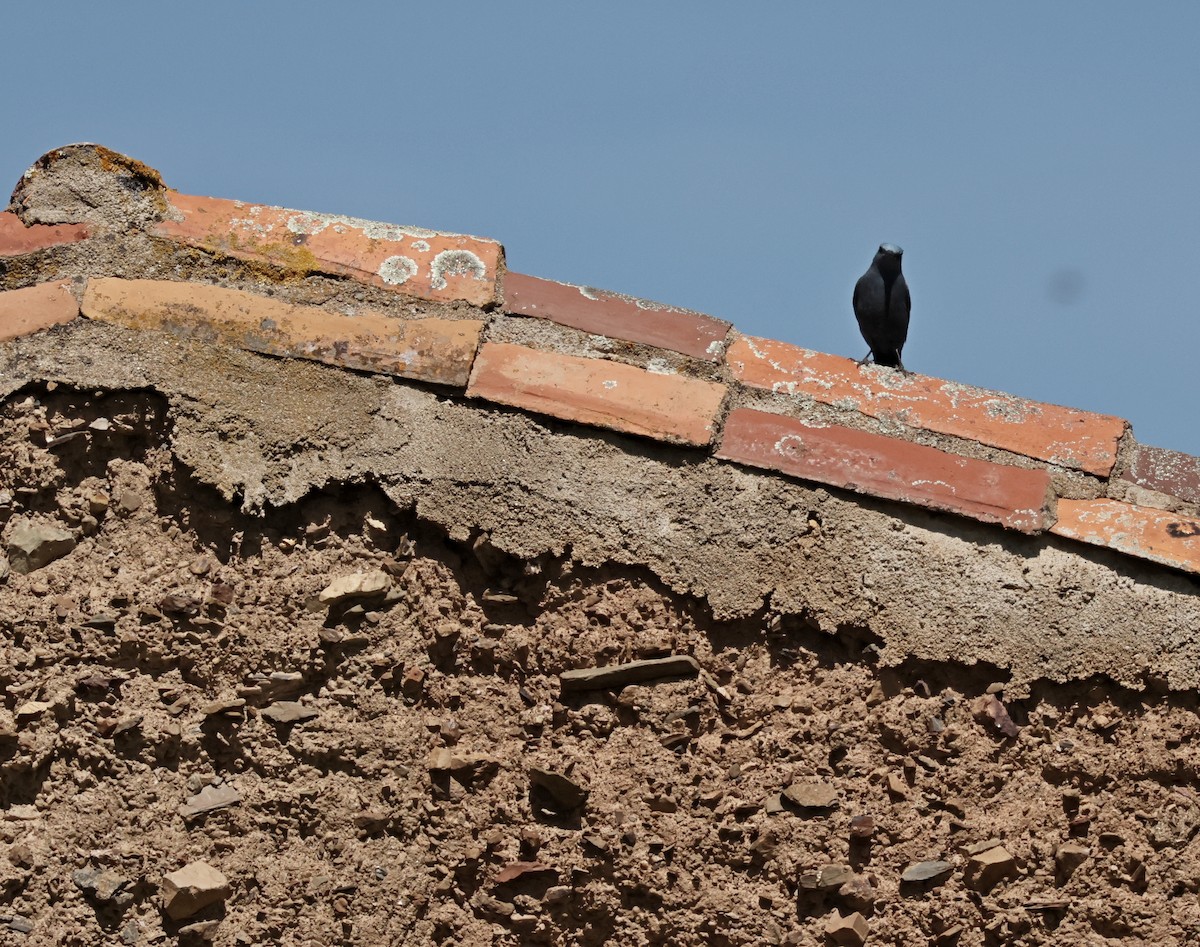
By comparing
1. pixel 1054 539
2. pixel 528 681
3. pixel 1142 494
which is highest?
pixel 1142 494

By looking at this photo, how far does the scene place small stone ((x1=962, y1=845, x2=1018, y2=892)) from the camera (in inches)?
84.3

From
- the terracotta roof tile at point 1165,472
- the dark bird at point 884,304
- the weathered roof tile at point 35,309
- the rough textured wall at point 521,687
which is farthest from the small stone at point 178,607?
the dark bird at point 884,304

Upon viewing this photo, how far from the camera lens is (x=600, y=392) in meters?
2.45

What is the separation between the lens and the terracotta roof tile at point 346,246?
258 cm

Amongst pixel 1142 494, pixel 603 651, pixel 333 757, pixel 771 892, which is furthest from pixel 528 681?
pixel 1142 494

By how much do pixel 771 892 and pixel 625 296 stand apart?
3.44ft

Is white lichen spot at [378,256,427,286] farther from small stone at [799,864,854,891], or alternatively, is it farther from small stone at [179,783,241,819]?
small stone at [799,864,854,891]

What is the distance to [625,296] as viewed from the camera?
2.62 metres

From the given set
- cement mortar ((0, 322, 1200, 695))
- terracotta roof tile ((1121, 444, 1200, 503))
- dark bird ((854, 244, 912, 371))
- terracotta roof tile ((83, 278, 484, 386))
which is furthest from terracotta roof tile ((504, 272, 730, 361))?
dark bird ((854, 244, 912, 371))

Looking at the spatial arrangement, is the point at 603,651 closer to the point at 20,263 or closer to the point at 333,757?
the point at 333,757

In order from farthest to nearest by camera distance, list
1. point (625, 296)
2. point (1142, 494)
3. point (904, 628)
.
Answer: point (625, 296) → point (1142, 494) → point (904, 628)

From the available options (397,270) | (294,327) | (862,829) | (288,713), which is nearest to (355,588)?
(288,713)

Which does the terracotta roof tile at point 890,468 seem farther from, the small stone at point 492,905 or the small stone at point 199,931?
the small stone at point 199,931

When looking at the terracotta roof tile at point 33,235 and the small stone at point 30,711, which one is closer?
the small stone at point 30,711
